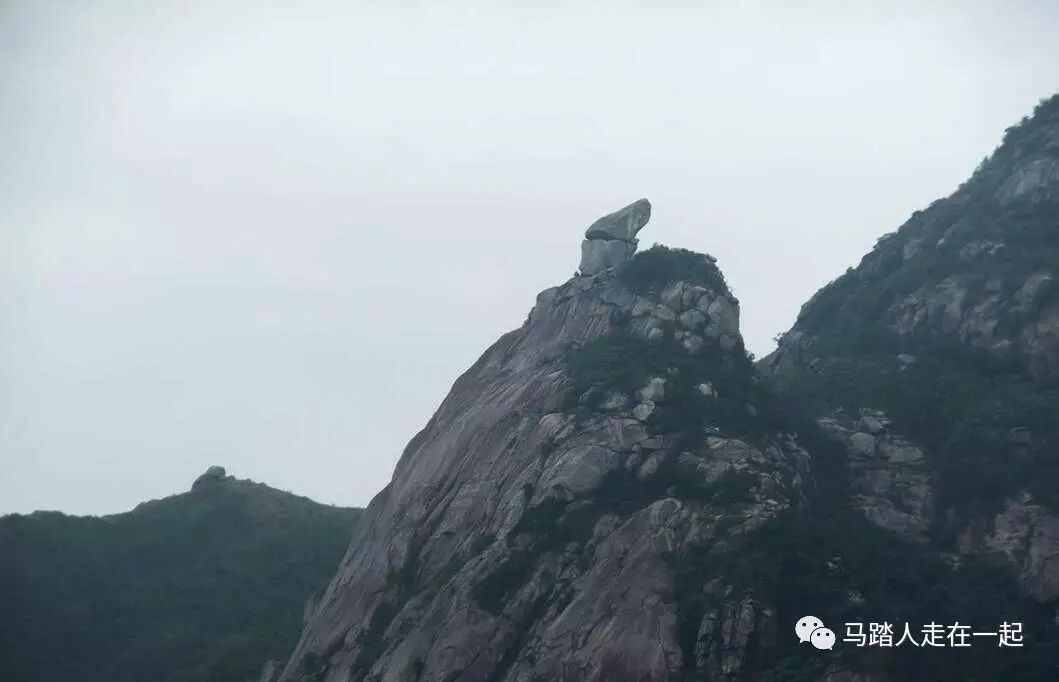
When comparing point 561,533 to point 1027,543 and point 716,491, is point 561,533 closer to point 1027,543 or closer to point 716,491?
point 716,491

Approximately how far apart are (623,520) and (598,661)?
25.6 feet

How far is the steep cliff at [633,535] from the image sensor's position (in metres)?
43.4

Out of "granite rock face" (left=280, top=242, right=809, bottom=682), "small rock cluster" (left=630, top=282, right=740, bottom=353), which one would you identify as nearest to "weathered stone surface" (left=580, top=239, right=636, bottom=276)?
"granite rock face" (left=280, top=242, right=809, bottom=682)

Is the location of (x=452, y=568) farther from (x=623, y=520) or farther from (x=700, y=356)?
(x=700, y=356)

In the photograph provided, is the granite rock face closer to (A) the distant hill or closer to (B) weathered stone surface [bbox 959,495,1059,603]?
(B) weathered stone surface [bbox 959,495,1059,603]

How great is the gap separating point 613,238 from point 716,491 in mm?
24480


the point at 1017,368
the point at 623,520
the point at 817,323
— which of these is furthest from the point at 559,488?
the point at 817,323

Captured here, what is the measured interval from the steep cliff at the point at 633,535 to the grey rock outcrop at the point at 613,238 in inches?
75.6

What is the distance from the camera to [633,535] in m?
48.1

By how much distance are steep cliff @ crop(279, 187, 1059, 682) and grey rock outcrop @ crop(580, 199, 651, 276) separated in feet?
6.30

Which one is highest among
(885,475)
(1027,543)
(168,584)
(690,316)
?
(690,316)

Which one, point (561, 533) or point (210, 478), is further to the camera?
point (210, 478)

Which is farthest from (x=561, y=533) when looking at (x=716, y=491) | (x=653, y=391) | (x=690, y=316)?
(x=690, y=316)

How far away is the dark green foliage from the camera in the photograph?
6419 centimetres
